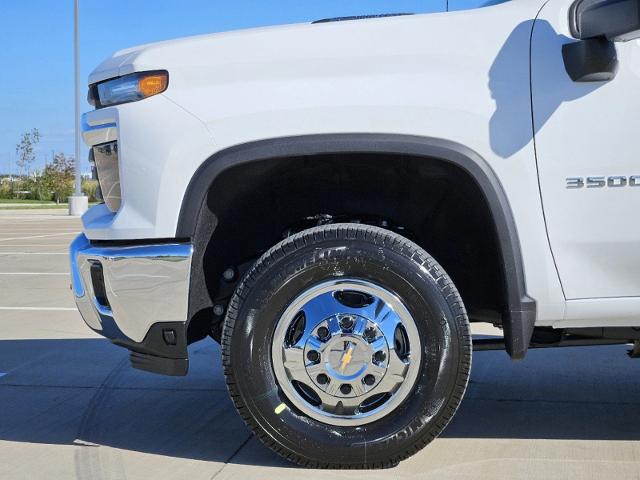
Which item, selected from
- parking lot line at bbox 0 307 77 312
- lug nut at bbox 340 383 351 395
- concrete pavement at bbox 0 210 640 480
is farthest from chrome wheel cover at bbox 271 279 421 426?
parking lot line at bbox 0 307 77 312

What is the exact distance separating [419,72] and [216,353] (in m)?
2.96

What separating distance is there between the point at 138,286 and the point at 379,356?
904 mm

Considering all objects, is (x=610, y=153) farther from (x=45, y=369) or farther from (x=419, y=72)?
(x=45, y=369)

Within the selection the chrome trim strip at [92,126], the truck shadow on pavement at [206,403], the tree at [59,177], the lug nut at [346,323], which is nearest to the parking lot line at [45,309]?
the truck shadow on pavement at [206,403]

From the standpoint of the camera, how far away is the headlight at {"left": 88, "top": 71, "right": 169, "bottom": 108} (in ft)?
10.6

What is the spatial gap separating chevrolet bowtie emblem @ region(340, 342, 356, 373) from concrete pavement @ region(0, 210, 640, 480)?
41 centimetres

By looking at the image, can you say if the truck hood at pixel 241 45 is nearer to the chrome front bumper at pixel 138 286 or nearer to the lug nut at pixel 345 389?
the chrome front bumper at pixel 138 286

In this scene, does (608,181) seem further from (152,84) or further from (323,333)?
(152,84)

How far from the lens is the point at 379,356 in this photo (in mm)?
3180

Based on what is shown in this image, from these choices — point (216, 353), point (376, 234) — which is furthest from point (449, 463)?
point (216, 353)

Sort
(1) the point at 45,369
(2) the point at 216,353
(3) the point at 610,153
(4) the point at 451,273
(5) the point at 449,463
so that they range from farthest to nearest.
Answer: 1. (2) the point at 216,353
2. (1) the point at 45,369
3. (4) the point at 451,273
4. (5) the point at 449,463
5. (3) the point at 610,153

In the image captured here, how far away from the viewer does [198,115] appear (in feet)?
10.5

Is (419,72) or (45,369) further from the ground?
(419,72)

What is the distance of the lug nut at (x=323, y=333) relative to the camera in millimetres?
3191
